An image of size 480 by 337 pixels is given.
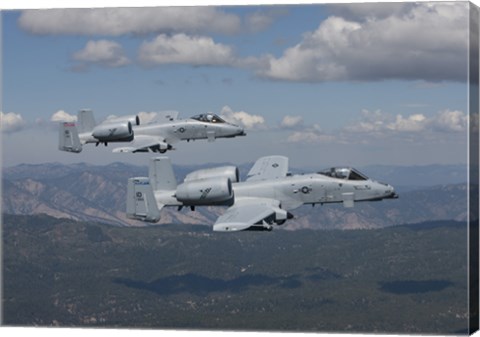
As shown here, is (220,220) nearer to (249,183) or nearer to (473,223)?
(249,183)

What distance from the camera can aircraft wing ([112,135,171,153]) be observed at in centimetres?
5247

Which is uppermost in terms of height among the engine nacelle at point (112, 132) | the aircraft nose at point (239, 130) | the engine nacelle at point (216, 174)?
the engine nacelle at point (112, 132)

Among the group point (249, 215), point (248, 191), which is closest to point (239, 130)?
point (248, 191)

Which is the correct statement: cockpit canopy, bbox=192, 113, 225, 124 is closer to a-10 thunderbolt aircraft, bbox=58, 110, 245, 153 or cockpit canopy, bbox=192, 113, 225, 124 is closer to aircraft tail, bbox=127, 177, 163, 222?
a-10 thunderbolt aircraft, bbox=58, 110, 245, 153

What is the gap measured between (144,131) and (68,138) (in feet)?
16.4

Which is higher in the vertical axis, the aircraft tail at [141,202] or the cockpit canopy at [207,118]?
the cockpit canopy at [207,118]

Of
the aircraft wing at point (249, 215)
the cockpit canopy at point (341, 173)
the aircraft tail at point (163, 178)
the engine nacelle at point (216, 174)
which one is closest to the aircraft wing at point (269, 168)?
the engine nacelle at point (216, 174)

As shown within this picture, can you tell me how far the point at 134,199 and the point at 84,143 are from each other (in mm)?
9667

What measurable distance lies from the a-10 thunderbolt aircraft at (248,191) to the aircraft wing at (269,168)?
6cm

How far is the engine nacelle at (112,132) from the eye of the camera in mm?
51062

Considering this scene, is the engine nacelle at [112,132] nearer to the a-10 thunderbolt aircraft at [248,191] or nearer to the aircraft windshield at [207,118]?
the a-10 thunderbolt aircraft at [248,191]

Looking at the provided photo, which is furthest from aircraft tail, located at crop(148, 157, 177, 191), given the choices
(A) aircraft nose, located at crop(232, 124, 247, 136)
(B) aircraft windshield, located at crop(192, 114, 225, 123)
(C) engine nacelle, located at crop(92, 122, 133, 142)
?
(A) aircraft nose, located at crop(232, 124, 247, 136)

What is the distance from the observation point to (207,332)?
44.8m

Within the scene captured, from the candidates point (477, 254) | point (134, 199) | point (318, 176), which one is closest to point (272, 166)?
point (318, 176)
